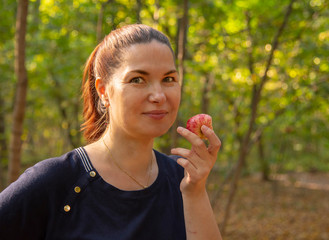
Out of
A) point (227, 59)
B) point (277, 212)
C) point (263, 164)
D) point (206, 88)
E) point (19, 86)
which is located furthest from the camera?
point (263, 164)

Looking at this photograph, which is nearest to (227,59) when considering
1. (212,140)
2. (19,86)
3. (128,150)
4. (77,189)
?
(19,86)

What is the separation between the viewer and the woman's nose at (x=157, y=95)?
5.06 ft

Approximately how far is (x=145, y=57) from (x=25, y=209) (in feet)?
2.78

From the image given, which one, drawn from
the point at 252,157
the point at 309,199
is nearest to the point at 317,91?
the point at 309,199

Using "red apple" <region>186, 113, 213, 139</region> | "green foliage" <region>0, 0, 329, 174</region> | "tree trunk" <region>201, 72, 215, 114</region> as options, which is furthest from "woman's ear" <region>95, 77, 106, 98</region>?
"tree trunk" <region>201, 72, 215, 114</region>

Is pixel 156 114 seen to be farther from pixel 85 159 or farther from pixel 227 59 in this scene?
pixel 227 59

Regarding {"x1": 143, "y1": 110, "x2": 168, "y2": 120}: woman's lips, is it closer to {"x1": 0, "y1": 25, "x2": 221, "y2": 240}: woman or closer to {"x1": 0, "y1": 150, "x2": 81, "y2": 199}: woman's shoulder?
{"x1": 0, "y1": 25, "x2": 221, "y2": 240}: woman

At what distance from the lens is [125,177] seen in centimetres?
173

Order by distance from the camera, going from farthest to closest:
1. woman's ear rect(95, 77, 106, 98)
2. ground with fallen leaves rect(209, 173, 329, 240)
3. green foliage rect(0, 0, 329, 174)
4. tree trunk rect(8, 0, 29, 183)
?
1. ground with fallen leaves rect(209, 173, 329, 240)
2. green foliage rect(0, 0, 329, 174)
3. tree trunk rect(8, 0, 29, 183)
4. woman's ear rect(95, 77, 106, 98)

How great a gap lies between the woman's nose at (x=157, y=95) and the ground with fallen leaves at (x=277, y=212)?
579 centimetres

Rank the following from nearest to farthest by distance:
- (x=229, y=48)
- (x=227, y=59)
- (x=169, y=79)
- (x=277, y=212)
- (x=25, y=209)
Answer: (x=25, y=209) < (x=169, y=79) < (x=229, y=48) < (x=227, y=59) < (x=277, y=212)

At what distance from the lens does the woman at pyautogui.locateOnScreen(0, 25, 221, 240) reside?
1491mm

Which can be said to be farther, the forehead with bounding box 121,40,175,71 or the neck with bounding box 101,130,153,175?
the neck with bounding box 101,130,153,175

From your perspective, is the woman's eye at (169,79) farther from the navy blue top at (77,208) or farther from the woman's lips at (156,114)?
the navy blue top at (77,208)
